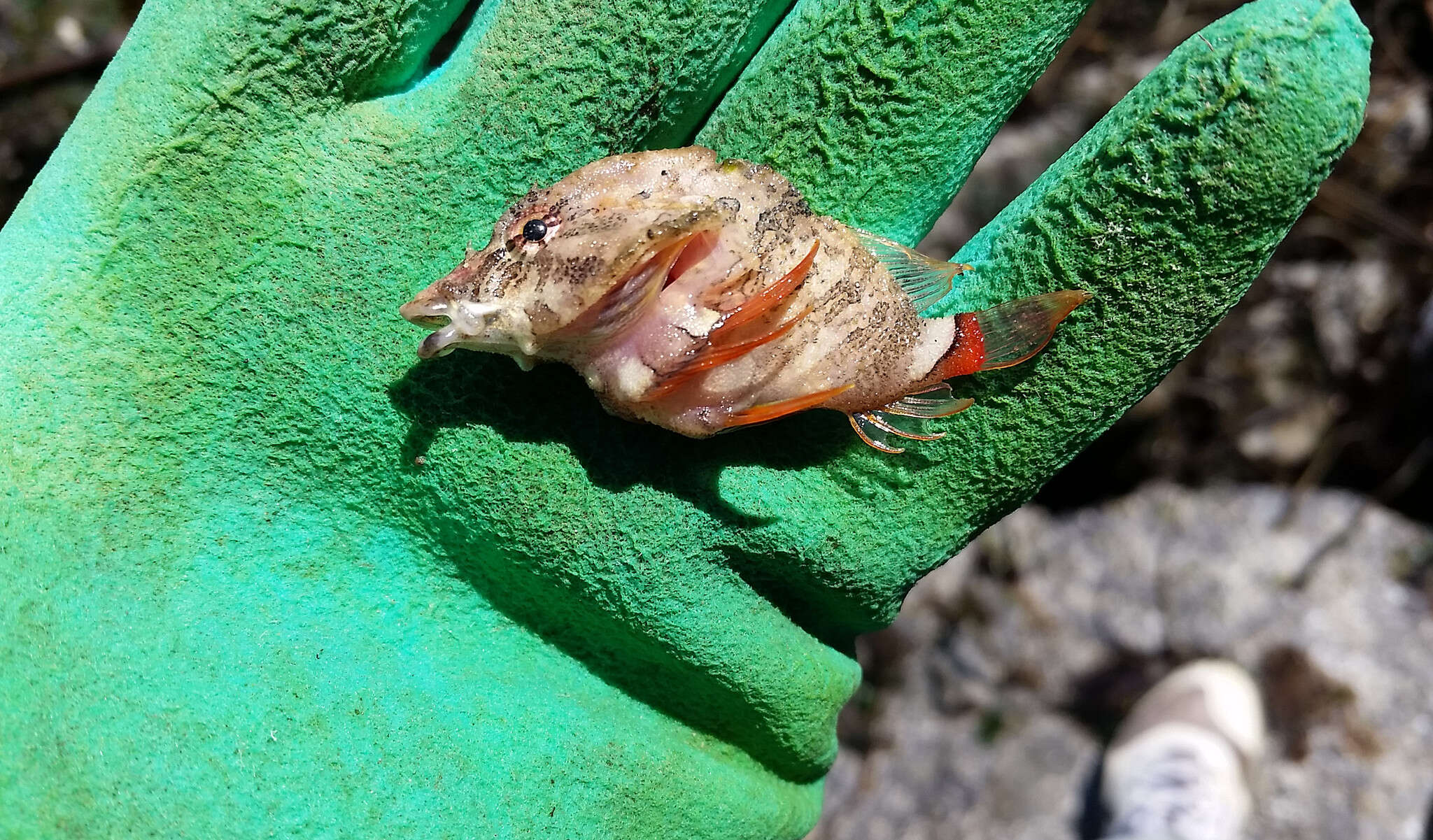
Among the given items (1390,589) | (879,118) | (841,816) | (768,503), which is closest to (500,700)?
(768,503)

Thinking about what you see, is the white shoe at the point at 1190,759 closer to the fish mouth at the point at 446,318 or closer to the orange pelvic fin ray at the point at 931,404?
the orange pelvic fin ray at the point at 931,404

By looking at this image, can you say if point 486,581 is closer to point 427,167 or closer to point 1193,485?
point 427,167

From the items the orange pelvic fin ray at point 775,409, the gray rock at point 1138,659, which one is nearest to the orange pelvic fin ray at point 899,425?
the orange pelvic fin ray at point 775,409

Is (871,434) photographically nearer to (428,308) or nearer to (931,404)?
(931,404)

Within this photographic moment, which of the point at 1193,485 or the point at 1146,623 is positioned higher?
the point at 1193,485

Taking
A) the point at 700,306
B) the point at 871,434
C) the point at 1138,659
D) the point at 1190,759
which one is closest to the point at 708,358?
the point at 700,306

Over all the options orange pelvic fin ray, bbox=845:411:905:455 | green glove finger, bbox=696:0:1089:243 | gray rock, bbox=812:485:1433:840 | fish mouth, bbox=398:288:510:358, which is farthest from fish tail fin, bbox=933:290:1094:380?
gray rock, bbox=812:485:1433:840

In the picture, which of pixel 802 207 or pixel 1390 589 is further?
pixel 1390 589
